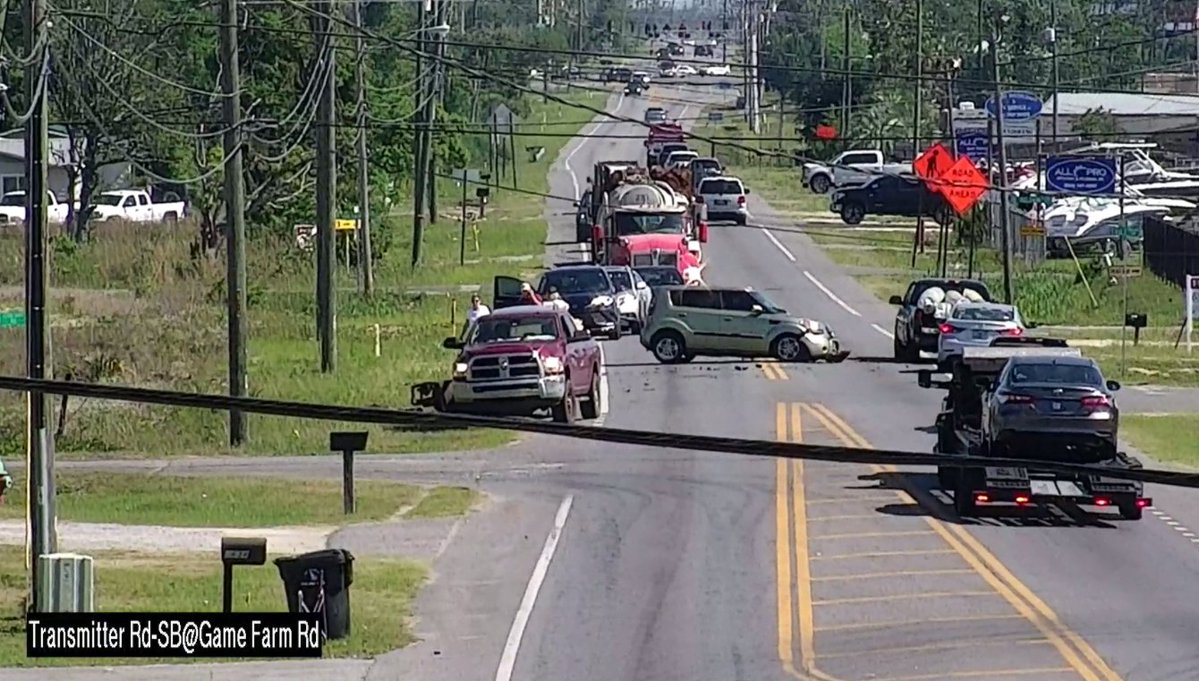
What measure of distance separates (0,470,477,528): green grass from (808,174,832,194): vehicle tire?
69.3 m

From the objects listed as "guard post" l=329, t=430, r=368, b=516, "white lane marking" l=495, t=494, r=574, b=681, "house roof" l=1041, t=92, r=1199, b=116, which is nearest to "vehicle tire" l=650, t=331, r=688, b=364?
"white lane marking" l=495, t=494, r=574, b=681

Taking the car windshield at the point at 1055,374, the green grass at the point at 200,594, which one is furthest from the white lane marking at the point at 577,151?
the green grass at the point at 200,594

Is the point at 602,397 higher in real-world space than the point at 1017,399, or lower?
lower

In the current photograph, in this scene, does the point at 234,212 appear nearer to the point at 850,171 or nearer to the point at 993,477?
the point at 993,477

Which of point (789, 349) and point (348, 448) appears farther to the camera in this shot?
point (789, 349)

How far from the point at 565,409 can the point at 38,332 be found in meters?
13.5

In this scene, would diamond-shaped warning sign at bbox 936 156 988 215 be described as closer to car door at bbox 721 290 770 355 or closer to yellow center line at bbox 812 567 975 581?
car door at bbox 721 290 770 355

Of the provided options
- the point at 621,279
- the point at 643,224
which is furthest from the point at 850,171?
the point at 621,279

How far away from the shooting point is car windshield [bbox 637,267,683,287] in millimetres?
49094

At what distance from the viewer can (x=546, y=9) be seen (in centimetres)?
14212

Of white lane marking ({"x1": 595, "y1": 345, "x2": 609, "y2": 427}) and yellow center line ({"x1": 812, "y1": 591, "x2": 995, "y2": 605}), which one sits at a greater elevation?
white lane marking ({"x1": 595, "y1": 345, "x2": 609, "y2": 427})

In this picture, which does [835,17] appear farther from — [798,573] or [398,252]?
[798,573]

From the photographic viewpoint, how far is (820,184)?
98.1 metres

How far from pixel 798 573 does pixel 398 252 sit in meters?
53.3
